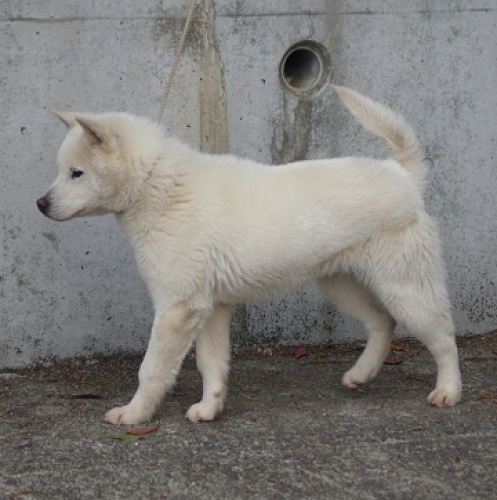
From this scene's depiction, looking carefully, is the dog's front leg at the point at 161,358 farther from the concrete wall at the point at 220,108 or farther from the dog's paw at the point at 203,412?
the concrete wall at the point at 220,108

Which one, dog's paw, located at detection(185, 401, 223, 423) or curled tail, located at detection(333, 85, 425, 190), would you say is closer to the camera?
dog's paw, located at detection(185, 401, 223, 423)

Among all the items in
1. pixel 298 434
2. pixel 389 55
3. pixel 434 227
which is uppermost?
pixel 389 55

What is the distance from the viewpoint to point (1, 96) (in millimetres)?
5246

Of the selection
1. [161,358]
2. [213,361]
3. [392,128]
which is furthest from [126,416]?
[392,128]

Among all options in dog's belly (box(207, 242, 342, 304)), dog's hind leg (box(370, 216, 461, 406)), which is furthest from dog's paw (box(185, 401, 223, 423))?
dog's hind leg (box(370, 216, 461, 406))

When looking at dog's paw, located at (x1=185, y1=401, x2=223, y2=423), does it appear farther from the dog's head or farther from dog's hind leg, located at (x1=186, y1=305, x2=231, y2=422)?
the dog's head

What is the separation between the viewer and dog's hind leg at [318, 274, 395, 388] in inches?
200

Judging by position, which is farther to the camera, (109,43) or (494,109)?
(494,109)

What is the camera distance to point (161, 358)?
447 cm

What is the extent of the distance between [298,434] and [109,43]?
2.19 m

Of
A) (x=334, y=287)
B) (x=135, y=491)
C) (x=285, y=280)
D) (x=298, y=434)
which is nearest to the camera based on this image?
(x=135, y=491)

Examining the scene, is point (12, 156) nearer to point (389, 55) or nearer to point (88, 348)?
point (88, 348)

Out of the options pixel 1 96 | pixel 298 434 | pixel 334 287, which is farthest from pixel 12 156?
pixel 298 434

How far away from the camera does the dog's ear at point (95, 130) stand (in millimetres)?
4313
